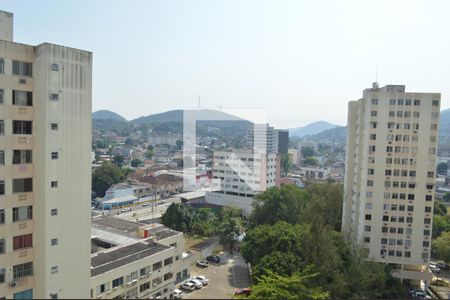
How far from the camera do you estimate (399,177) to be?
16984 mm

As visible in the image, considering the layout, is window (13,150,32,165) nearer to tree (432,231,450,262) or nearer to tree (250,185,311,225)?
tree (250,185,311,225)

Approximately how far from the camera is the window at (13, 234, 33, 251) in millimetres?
7630

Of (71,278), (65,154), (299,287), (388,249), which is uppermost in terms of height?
(65,154)

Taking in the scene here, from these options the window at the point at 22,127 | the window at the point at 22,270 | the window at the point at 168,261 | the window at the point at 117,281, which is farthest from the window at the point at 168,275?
the window at the point at 22,127

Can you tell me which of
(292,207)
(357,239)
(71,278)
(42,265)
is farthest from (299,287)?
(292,207)

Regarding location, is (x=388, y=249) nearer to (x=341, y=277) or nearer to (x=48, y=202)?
(x=341, y=277)

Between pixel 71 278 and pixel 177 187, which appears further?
pixel 177 187

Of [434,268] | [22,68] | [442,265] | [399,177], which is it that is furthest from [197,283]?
[442,265]

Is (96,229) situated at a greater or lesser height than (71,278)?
lesser

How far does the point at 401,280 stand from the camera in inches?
667

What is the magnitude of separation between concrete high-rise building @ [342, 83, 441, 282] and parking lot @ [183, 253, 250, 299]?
19.1 ft

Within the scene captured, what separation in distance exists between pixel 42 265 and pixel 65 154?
2.43 m

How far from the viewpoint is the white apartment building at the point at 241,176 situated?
2933 centimetres

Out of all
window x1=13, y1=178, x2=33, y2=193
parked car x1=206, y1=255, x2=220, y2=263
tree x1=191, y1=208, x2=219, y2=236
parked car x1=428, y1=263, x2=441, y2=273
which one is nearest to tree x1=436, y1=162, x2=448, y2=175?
parked car x1=428, y1=263, x2=441, y2=273
